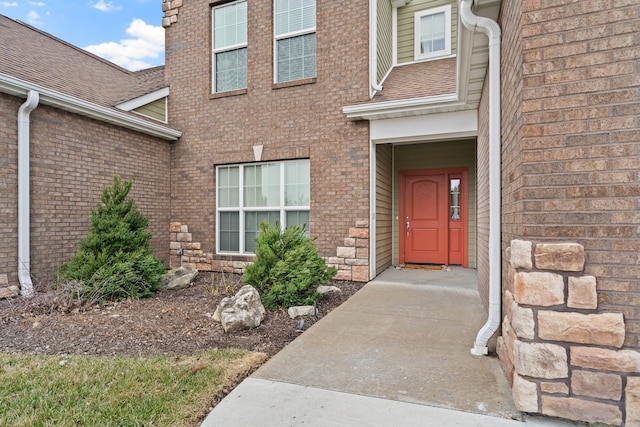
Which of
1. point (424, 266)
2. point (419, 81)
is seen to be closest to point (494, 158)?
point (419, 81)

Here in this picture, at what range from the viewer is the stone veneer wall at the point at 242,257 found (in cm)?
592

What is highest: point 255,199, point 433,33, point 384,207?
point 433,33

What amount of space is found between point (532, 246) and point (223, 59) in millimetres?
6866

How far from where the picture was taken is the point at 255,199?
267 inches

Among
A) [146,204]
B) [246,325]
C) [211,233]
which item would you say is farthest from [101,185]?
[246,325]

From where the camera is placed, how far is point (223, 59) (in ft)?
23.1

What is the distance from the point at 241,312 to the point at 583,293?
2.95 meters

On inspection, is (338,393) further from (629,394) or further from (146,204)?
(146,204)

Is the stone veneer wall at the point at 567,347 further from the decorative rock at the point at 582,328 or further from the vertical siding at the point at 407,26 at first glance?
the vertical siding at the point at 407,26

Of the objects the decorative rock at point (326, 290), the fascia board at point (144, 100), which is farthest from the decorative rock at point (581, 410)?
the fascia board at point (144, 100)

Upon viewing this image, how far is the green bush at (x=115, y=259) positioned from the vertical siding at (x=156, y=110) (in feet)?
7.49

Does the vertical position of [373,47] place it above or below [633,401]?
above

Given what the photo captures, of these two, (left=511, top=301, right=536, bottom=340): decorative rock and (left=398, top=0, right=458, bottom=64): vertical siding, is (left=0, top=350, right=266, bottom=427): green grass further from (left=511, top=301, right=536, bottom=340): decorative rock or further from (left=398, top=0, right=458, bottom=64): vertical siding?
(left=398, top=0, right=458, bottom=64): vertical siding

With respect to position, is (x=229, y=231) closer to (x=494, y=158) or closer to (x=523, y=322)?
Result: (x=494, y=158)
